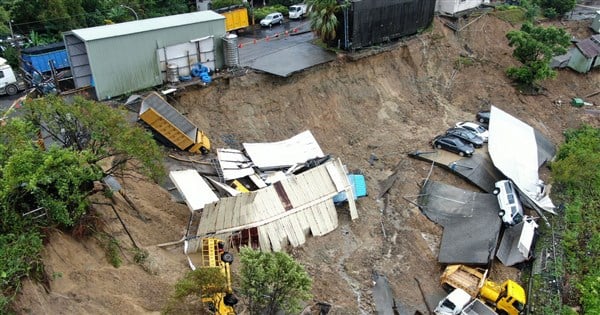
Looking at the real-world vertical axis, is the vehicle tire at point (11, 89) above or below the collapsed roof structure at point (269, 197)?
above

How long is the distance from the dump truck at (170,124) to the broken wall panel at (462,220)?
13878 millimetres

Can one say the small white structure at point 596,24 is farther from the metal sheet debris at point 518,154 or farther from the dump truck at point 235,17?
the dump truck at point 235,17

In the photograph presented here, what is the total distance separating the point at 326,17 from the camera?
1366 inches

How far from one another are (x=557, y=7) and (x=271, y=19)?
3191 cm

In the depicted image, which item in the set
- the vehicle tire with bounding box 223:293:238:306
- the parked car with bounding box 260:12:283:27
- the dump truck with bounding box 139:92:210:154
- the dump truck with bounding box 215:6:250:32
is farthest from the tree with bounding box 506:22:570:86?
the vehicle tire with bounding box 223:293:238:306

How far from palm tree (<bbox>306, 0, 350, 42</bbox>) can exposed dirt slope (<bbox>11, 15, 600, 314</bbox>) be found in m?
2.10

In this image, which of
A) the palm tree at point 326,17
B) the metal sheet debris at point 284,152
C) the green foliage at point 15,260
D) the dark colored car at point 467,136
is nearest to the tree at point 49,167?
the green foliage at point 15,260

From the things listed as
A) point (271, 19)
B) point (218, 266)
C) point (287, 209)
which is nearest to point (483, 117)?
point (287, 209)

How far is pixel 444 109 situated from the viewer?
37375mm

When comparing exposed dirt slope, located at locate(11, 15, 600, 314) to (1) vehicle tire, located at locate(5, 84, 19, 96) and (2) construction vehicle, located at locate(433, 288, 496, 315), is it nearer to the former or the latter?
(2) construction vehicle, located at locate(433, 288, 496, 315)

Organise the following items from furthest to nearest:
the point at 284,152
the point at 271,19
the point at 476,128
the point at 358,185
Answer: the point at 271,19, the point at 476,128, the point at 284,152, the point at 358,185

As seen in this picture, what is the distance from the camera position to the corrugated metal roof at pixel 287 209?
21609 millimetres

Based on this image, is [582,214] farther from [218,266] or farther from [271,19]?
[271,19]

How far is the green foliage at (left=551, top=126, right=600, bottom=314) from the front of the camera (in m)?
23.1
